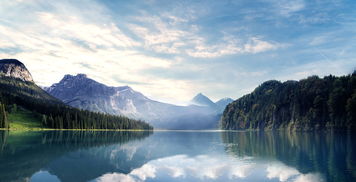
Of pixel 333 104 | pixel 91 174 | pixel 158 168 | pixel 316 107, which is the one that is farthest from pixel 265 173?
pixel 316 107

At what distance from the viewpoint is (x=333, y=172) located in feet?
113

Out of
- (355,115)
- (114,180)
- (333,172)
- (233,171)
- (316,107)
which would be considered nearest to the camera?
(114,180)

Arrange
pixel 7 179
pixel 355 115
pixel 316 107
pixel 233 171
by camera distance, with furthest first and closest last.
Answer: pixel 316 107 → pixel 355 115 → pixel 233 171 → pixel 7 179

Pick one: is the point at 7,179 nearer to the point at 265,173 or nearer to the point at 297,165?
the point at 265,173

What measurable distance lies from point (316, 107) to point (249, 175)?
189588 mm

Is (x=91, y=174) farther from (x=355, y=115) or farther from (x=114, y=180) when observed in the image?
(x=355, y=115)

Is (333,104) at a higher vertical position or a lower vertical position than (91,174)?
higher

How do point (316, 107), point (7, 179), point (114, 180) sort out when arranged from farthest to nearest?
point (316, 107) < point (114, 180) < point (7, 179)

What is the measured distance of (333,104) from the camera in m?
172

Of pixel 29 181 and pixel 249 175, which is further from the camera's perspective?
pixel 249 175

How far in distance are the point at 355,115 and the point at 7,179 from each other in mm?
171809

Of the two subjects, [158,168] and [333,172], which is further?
[158,168]

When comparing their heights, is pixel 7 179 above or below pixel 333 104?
below

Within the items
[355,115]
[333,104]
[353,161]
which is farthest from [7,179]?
[333,104]
